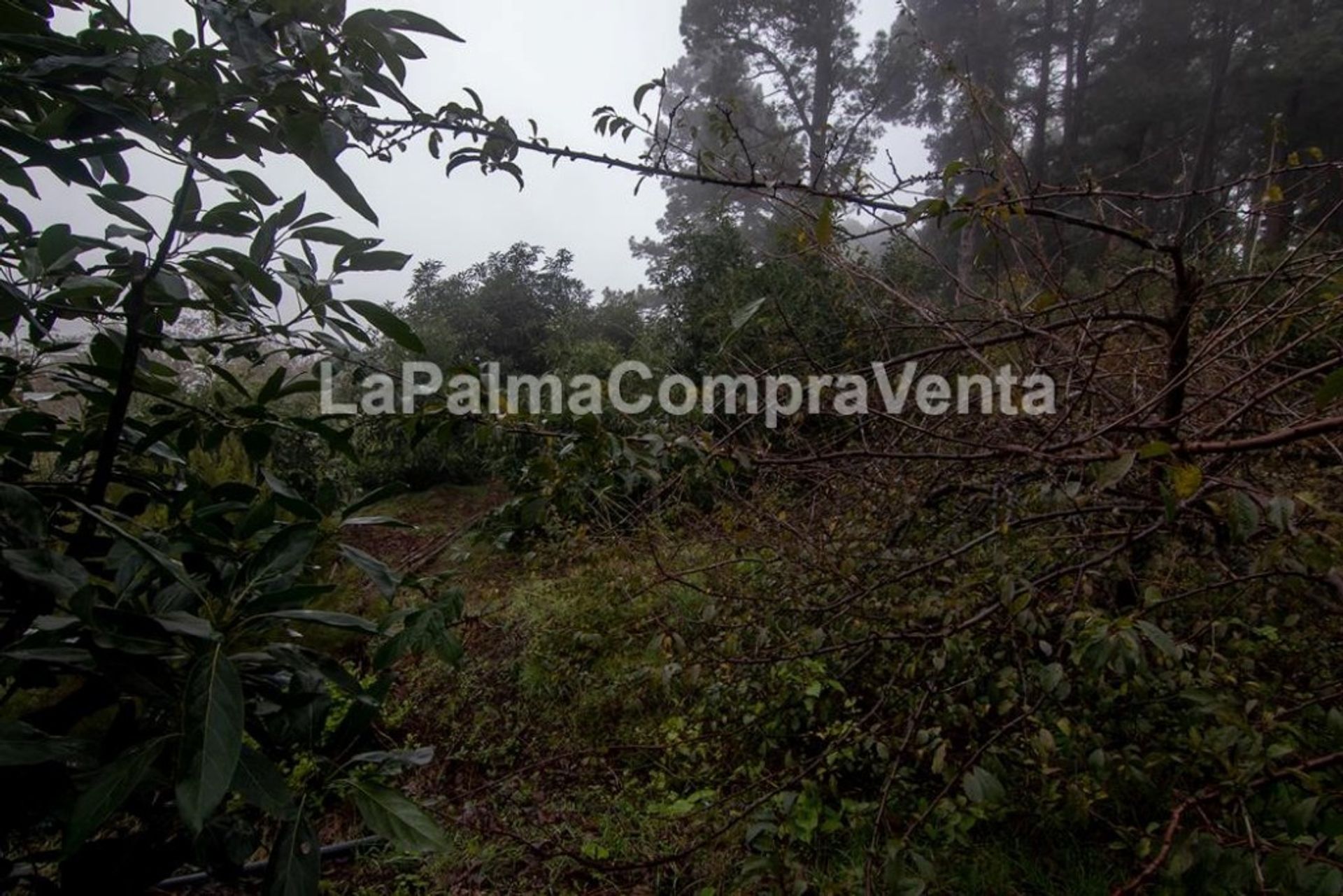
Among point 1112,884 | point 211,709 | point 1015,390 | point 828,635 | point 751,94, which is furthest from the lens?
point 751,94

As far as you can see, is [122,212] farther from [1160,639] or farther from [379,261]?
[1160,639]

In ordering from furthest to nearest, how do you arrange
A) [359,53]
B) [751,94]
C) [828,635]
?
1. [751,94]
2. [828,635]
3. [359,53]

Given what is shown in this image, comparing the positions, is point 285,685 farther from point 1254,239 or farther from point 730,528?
point 1254,239

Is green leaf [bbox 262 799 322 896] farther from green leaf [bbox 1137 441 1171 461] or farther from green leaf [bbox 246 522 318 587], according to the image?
green leaf [bbox 1137 441 1171 461]

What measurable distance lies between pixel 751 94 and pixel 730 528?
1261cm

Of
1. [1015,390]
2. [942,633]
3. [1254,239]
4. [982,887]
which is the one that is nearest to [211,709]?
[942,633]

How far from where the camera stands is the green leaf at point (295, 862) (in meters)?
0.61

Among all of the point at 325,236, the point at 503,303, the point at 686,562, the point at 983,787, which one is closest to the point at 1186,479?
the point at 983,787

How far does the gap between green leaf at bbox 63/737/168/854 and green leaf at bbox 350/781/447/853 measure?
0.20 m

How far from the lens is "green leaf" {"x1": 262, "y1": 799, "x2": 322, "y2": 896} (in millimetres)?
608

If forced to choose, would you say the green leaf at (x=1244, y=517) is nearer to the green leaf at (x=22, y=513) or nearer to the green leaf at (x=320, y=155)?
the green leaf at (x=320, y=155)

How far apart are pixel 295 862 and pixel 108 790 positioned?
0.18 metres

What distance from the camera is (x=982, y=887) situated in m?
1.51

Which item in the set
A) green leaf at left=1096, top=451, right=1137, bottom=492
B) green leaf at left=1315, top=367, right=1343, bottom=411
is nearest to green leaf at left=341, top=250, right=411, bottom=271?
green leaf at left=1096, top=451, right=1137, bottom=492
